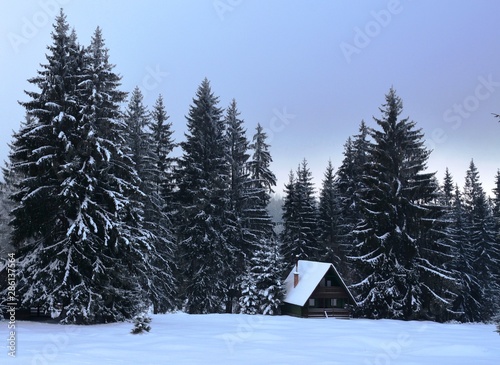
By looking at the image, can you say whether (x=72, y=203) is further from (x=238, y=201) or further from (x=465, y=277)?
(x=465, y=277)

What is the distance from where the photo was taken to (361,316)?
35594 mm

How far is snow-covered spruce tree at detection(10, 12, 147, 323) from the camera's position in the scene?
22.0 meters

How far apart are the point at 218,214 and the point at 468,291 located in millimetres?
34553

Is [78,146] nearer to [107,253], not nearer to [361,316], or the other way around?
[107,253]

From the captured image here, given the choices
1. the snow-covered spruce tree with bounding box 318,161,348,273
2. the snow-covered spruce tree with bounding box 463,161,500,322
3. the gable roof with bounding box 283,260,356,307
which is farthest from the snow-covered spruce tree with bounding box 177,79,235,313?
the snow-covered spruce tree with bounding box 463,161,500,322

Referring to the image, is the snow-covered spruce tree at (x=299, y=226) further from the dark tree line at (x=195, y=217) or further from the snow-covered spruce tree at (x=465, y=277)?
the snow-covered spruce tree at (x=465, y=277)

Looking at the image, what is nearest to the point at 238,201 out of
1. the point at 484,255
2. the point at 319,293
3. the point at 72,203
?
the point at 319,293

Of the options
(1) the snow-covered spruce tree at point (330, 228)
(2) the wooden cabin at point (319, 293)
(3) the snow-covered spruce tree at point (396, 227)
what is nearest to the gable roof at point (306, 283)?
(2) the wooden cabin at point (319, 293)

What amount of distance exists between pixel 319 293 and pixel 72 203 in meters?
25.7

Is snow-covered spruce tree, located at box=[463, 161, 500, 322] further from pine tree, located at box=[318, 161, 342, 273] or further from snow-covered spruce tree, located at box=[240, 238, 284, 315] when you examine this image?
snow-covered spruce tree, located at box=[240, 238, 284, 315]

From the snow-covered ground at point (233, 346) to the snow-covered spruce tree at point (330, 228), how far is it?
3027 cm

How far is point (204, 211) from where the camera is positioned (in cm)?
3834

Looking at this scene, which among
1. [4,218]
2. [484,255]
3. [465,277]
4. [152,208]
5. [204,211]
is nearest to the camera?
[152,208]

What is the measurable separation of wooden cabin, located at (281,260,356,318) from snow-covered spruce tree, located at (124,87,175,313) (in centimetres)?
1141
